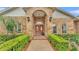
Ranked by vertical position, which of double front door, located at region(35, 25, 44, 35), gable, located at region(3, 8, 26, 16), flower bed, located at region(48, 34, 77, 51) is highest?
gable, located at region(3, 8, 26, 16)

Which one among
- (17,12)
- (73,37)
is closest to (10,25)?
(17,12)

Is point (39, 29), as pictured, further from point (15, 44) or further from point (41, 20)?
point (15, 44)

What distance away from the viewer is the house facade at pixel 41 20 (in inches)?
152

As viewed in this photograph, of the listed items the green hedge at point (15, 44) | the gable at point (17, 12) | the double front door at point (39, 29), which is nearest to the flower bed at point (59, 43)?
the double front door at point (39, 29)

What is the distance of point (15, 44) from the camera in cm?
379

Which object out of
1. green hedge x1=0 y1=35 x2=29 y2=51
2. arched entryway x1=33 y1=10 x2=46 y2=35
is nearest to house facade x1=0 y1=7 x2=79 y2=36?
arched entryway x1=33 y1=10 x2=46 y2=35

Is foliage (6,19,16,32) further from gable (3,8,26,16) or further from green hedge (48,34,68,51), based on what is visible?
green hedge (48,34,68,51)

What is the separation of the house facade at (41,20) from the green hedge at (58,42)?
0.31ft

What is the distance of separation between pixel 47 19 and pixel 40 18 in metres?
0.12

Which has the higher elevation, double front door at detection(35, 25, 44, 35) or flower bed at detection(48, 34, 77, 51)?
double front door at detection(35, 25, 44, 35)

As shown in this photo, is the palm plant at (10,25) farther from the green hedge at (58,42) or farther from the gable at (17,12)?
the green hedge at (58,42)

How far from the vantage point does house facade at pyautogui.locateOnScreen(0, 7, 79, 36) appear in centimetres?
385

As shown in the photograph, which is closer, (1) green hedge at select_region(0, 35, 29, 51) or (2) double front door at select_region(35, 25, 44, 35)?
(1) green hedge at select_region(0, 35, 29, 51)

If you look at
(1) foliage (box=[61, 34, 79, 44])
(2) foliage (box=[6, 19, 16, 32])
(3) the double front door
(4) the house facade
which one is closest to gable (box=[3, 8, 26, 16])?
(4) the house facade
